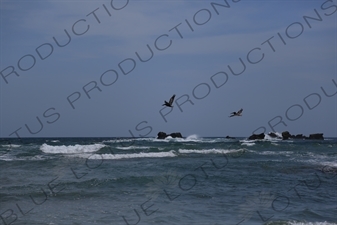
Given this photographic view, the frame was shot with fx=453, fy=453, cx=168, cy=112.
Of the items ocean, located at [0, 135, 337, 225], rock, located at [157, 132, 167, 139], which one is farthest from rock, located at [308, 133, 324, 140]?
ocean, located at [0, 135, 337, 225]

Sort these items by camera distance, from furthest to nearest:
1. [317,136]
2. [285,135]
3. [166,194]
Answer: [317,136] < [285,135] < [166,194]

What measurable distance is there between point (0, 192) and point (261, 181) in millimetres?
8112

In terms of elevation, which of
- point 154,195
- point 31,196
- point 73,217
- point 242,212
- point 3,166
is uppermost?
point 3,166

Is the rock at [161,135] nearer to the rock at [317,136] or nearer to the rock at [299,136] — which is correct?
the rock at [299,136]

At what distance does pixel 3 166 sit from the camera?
738 inches

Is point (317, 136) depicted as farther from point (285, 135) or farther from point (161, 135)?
point (161, 135)

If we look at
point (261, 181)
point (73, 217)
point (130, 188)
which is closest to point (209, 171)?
point (261, 181)

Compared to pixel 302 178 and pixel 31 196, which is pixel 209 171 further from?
pixel 31 196

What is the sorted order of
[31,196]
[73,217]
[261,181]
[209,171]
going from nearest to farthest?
1. [73,217]
2. [31,196]
3. [261,181]
4. [209,171]

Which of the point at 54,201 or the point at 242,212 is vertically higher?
the point at 54,201

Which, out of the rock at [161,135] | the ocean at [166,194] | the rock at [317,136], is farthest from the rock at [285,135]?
the ocean at [166,194]

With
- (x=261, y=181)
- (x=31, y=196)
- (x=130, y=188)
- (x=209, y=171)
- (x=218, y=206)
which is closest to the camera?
(x=218, y=206)

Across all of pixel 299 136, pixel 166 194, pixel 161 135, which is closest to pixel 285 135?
pixel 299 136

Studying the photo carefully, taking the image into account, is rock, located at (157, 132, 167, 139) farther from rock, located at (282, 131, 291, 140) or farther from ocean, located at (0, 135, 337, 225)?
ocean, located at (0, 135, 337, 225)
